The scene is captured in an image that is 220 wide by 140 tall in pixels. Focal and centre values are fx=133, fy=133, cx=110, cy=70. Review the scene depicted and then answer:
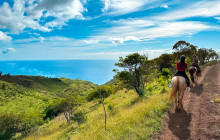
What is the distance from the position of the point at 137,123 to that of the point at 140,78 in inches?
566

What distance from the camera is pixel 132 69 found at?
65.3 ft

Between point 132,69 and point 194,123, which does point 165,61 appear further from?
point 194,123

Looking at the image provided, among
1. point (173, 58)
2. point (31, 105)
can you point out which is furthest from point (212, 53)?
point (31, 105)

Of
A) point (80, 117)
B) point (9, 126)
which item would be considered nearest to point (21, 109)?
point (9, 126)

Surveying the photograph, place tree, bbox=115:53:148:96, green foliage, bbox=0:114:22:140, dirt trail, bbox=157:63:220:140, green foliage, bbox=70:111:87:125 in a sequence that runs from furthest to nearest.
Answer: green foliage, bbox=0:114:22:140
green foliage, bbox=70:111:87:125
tree, bbox=115:53:148:96
dirt trail, bbox=157:63:220:140

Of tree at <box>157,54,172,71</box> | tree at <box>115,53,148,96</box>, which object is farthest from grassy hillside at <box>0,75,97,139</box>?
tree at <box>115,53,148,96</box>

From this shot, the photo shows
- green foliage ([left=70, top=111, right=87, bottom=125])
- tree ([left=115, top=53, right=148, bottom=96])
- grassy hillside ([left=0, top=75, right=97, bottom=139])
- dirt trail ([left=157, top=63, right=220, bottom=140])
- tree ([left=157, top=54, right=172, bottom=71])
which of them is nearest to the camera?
dirt trail ([left=157, top=63, right=220, bottom=140])

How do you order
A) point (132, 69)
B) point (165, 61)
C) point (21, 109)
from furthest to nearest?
1. point (21, 109)
2. point (165, 61)
3. point (132, 69)

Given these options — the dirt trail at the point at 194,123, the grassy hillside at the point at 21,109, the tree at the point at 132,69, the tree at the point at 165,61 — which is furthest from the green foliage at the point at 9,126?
the dirt trail at the point at 194,123

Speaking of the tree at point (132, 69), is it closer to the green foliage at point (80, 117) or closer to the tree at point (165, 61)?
the green foliage at point (80, 117)

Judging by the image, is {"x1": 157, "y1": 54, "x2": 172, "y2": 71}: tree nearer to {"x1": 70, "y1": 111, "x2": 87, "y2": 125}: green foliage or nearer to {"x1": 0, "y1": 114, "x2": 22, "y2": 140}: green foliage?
{"x1": 70, "y1": 111, "x2": 87, "y2": 125}: green foliage

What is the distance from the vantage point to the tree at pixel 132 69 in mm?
18845

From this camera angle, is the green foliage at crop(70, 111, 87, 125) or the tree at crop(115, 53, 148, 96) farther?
the green foliage at crop(70, 111, 87, 125)

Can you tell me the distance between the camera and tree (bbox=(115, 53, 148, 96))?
742 inches
